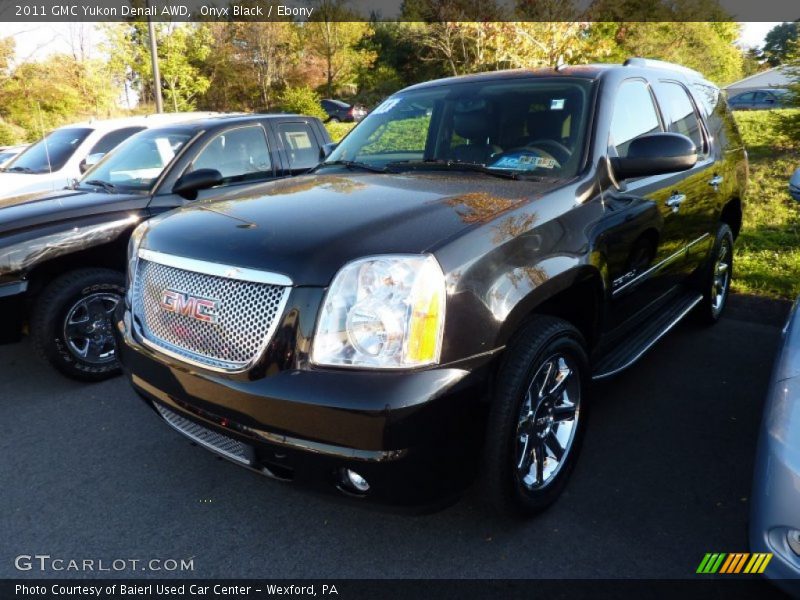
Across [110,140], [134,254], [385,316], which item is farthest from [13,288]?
[110,140]

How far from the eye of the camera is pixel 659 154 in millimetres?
2826

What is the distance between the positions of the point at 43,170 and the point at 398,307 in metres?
6.99

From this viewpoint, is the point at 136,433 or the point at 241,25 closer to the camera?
the point at 136,433

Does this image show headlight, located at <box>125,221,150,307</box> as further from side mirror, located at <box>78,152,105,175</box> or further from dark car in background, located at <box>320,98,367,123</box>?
dark car in background, located at <box>320,98,367,123</box>

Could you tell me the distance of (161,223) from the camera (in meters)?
2.64

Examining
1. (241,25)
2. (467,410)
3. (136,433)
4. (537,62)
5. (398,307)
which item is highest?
(241,25)

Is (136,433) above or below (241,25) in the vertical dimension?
below

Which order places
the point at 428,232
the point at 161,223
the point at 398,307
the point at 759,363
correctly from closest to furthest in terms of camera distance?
the point at 398,307 → the point at 428,232 → the point at 161,223 → the point at 759,363

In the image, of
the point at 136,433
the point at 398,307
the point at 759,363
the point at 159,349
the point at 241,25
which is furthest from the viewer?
the point at 241,25

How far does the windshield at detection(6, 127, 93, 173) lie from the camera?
7.31 m

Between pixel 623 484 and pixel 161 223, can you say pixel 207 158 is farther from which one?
pixel 623 484

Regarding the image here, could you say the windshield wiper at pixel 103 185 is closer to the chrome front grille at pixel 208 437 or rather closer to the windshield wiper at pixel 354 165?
the windshield wiper at pixel 354 165

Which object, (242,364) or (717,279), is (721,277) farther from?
(242,364)

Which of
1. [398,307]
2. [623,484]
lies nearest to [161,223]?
[398,307]
